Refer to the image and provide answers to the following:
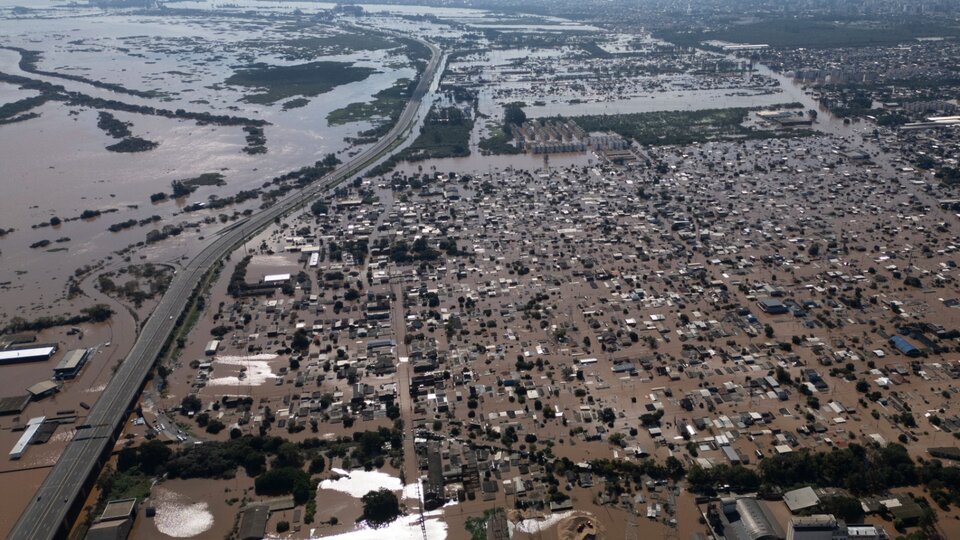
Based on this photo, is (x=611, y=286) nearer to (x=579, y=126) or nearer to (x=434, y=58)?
(x=579, y=126)

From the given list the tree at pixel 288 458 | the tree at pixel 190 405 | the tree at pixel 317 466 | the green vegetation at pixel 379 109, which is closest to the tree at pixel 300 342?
the tree at pixel 190 405

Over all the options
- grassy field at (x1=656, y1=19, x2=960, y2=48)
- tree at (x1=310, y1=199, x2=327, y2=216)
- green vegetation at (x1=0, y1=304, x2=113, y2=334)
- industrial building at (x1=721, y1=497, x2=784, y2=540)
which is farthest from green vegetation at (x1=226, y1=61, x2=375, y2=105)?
industrial building at (x1=721, y1=497, x2=784, y2=540)

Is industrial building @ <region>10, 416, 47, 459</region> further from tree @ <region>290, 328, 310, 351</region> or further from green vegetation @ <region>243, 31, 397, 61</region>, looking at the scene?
green vegetation @ <region>243, 31, 397, 61</region>

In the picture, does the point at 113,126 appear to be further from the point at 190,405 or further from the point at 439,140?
the point at 190,405

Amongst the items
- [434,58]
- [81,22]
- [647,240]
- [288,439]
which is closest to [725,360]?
[647,240]

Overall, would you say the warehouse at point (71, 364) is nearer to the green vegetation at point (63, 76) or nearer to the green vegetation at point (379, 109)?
the green vegetation at point (379, 109)
